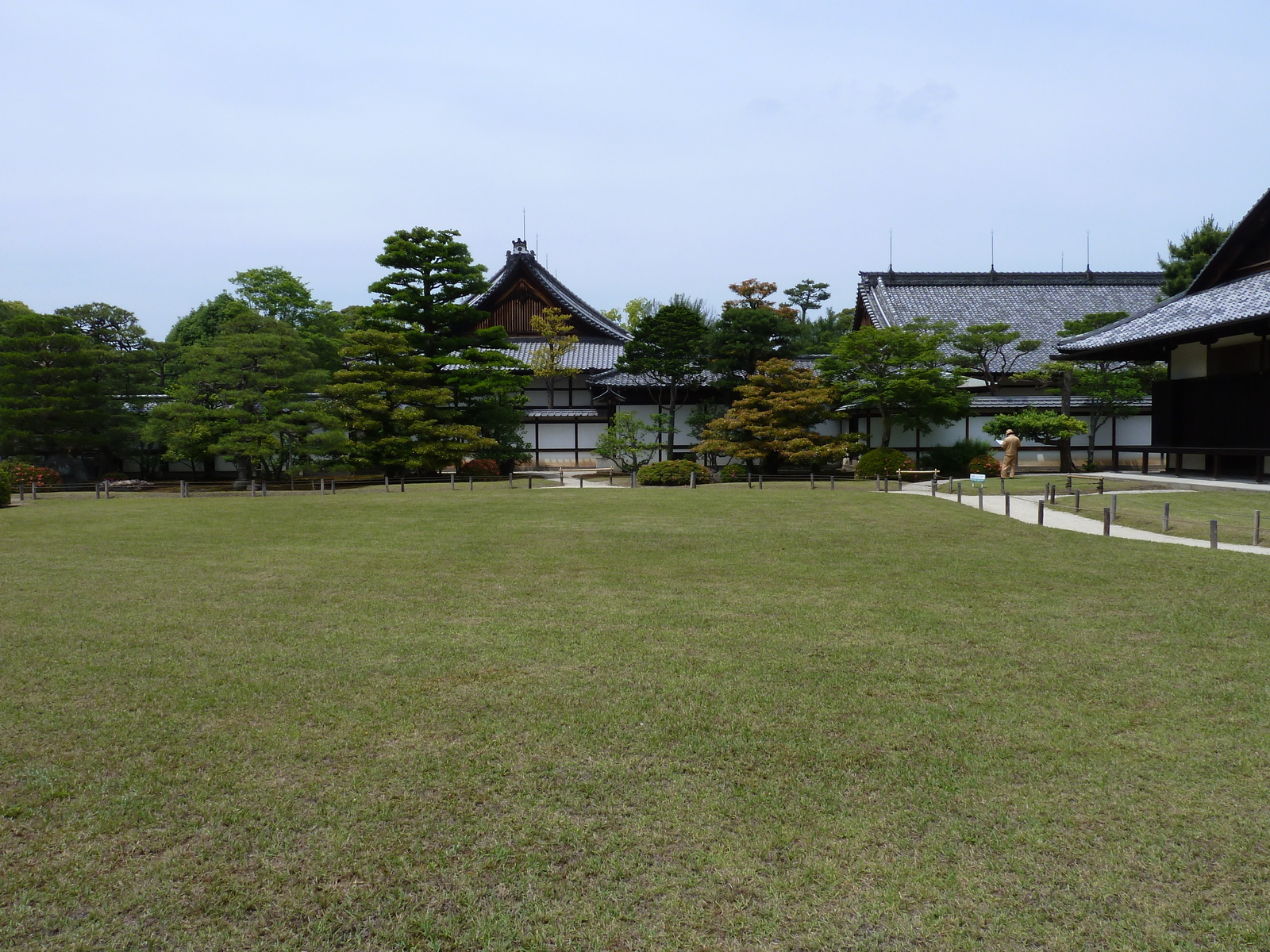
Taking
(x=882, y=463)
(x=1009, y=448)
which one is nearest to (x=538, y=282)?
(x=882, y=463)

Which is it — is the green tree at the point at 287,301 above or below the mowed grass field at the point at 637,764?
above

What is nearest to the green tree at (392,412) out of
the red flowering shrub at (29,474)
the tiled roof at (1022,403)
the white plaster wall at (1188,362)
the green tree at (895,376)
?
the red flowering shrub at (29,474)

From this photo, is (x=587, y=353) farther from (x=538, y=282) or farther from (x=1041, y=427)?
(x=1041, y=427)

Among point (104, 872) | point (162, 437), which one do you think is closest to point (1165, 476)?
point (104, 872)

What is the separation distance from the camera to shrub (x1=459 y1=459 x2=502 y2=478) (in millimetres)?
30469

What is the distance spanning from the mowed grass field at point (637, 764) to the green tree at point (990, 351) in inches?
948

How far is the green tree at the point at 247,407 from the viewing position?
90.3ft

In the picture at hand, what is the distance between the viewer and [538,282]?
41000mm

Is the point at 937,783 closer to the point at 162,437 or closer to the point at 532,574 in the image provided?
the point at 532,574

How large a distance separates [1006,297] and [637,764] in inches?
1616

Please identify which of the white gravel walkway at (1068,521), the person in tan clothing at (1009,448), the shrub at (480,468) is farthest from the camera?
the shrub at (480,468)

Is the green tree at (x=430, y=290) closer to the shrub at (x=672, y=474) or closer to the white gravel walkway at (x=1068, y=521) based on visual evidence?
the shrub at (x=672, y=474)

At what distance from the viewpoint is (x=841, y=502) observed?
66.2ft

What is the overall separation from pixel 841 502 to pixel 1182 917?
17088mm
